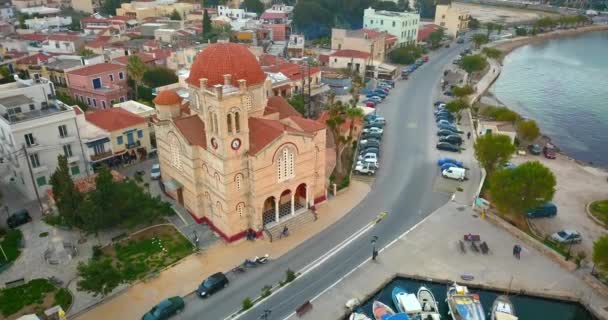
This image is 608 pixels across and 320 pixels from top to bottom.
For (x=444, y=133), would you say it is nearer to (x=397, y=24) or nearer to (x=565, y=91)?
(x=565, y=91)

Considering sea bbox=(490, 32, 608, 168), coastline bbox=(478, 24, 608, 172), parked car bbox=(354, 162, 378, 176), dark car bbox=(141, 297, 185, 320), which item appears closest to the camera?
dark car bbox=(141, 297, 185, 320)

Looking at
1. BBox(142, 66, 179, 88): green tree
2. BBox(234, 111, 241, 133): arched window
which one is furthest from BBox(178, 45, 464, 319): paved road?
BBox(142, 66, 179, 88): green tree

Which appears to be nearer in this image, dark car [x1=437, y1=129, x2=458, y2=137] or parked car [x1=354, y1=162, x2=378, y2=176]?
parked car [x1=354, y1=162, x2=378, y2=176]

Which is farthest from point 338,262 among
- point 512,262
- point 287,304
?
point 512,262

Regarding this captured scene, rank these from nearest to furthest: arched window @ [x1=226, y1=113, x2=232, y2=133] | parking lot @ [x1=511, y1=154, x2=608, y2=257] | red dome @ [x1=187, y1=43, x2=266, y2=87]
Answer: arched window @ [x1=226, y1=113, x2=232, y2=133]
red dome @ [x1=187, y1=43, x2=266, y2=87]
parking lot @ [x1=511, y1=154, x2=608, y2=257]

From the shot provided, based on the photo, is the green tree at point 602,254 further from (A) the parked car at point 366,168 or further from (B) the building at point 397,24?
(B) the building at point 397,24

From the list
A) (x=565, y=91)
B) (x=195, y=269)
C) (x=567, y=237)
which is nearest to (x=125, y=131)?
(x=195, y=269)

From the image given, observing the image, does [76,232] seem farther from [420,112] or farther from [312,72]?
[420,112]

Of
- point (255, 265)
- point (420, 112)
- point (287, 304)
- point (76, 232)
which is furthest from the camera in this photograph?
point (420, 112)

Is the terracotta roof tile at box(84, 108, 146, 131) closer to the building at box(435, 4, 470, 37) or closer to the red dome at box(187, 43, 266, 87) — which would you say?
the red dome at box(187, 43, 266, 87)
